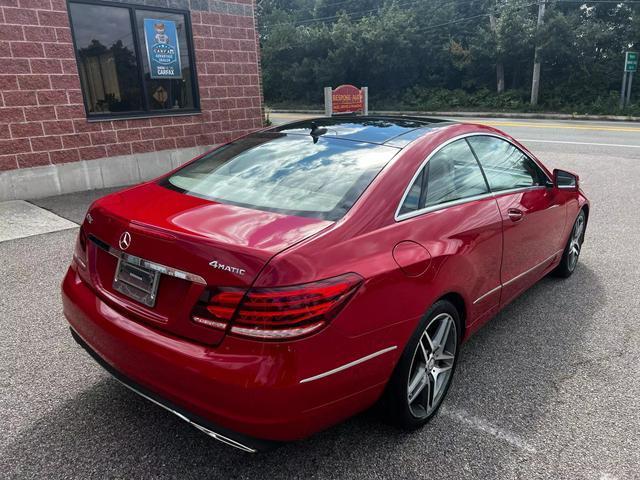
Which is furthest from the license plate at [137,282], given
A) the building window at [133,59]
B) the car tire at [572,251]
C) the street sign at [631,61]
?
the street sign at [631,61]

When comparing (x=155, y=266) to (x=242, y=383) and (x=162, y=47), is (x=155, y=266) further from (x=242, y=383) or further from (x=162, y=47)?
(x=162, y=47)

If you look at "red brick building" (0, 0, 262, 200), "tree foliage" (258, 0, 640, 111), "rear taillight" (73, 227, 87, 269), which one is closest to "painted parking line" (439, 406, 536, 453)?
"rear taillight" (73, 227, 87, 269)

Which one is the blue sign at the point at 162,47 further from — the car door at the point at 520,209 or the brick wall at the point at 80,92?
the car door at the point at 520,209

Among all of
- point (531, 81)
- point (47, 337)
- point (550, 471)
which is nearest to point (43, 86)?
point (47, 337)

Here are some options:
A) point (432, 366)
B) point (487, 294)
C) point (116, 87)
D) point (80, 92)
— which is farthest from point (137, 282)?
point (116, 87)

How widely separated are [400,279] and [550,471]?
1153mm

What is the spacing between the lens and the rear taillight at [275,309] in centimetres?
198

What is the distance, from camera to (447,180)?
9.73ft

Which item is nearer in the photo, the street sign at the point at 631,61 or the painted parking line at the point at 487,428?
the painted parking line at the point at 487,428

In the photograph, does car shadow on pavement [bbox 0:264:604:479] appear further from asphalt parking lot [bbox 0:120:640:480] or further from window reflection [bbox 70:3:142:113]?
window reflection [bbox 70:3:142:113]

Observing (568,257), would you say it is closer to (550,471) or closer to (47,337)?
(550,471)

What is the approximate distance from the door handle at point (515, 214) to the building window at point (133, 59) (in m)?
7.03

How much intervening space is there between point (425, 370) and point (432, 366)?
0.07 metres

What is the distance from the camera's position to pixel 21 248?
5484 millimetres
